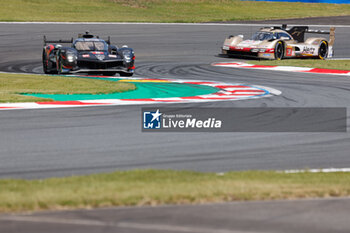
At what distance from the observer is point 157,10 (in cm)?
4538

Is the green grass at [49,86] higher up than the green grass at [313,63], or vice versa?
the green grass at [49,86]

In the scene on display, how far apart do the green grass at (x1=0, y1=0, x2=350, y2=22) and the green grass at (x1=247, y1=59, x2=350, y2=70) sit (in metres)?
15.3

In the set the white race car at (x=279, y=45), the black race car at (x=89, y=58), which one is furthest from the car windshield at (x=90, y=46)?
the white race car at (x=279, y=45)

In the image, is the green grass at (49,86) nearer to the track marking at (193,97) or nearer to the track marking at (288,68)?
the track marking at (193,97)

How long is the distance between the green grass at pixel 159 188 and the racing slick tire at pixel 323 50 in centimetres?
1879

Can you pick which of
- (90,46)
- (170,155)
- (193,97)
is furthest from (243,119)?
(90,46)

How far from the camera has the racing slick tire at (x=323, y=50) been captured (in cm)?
2509

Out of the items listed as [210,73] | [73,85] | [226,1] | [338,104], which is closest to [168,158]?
[338,104]

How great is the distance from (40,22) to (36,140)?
2578 centimetres

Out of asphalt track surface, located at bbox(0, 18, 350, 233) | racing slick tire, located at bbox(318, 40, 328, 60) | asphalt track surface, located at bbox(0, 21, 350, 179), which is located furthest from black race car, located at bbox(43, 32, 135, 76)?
racing slick tire, located at bbox(318, 40, 328, 60)

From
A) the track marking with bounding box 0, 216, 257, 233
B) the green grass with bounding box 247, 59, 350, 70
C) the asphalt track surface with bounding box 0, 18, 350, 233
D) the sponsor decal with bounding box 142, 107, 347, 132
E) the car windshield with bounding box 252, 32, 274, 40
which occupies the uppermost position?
the track marking with bounding box 0, 216, 257, 233

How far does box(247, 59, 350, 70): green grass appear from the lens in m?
22.4

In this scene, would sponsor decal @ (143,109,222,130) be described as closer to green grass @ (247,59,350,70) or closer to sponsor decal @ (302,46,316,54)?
green grass @ (247,59,350,70)

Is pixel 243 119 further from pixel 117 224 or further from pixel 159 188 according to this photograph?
pixel 117 224
